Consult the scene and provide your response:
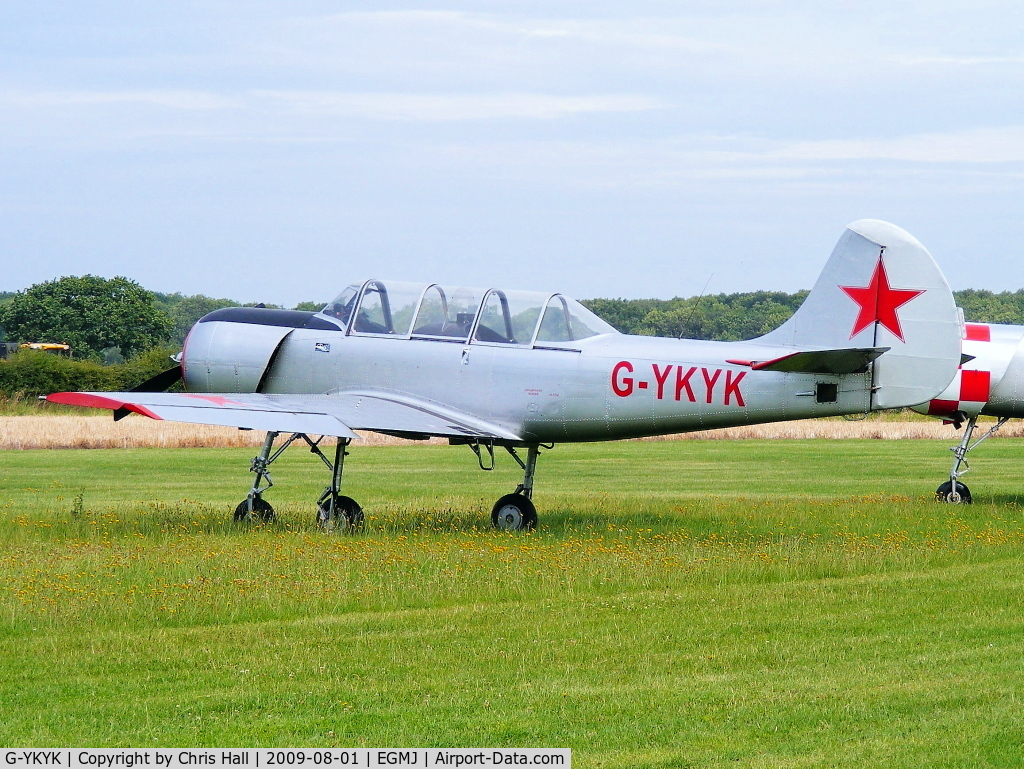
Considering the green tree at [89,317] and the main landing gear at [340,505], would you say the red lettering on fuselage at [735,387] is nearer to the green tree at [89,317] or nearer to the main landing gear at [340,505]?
the main landing gear at [340,505]

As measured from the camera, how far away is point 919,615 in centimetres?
960

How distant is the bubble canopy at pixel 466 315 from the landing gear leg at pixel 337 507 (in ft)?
5.26

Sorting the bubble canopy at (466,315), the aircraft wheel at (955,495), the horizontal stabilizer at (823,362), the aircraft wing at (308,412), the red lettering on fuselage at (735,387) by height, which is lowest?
the aircraft wheel at (955,495)

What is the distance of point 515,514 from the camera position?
15.1m

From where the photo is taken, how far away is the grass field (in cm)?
632

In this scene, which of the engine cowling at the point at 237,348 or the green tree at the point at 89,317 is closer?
the engine cowling at the point at 237,348

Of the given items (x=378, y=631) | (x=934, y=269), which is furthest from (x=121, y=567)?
(x=934, y=269)

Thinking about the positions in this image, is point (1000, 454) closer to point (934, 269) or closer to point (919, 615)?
point (934, 269)

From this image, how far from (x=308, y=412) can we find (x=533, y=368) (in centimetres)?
256

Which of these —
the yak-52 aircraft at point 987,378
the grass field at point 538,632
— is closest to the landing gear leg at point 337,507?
the grass field at point 538,632

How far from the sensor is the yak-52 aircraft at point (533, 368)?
13734 millimetres

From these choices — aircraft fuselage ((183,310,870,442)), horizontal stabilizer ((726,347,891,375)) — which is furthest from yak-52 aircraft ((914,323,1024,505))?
aircraft fuselage ((183,310,870,442))

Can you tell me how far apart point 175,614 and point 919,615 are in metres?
5.47
